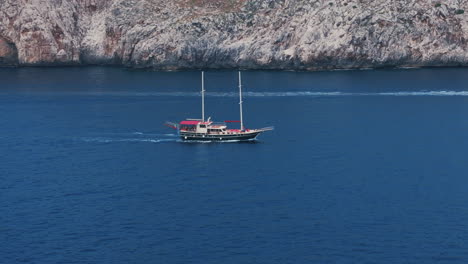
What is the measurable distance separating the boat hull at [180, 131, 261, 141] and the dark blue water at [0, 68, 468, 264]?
151cm

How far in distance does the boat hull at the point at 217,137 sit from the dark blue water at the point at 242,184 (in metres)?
1.51

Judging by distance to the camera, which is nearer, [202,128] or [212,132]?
[212,132]

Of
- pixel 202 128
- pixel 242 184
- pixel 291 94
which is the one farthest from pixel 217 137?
pixel 291 94

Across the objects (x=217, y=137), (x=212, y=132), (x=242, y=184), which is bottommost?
(x=242, y=184)

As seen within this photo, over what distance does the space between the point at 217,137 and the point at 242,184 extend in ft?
99.0

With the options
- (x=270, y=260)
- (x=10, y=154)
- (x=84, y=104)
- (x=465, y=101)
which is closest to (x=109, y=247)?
(x=270, y=260)

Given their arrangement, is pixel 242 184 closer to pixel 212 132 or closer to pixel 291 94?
pixel 212 132

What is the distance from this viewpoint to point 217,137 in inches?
5615

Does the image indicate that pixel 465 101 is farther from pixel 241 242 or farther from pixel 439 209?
pixel 241 242

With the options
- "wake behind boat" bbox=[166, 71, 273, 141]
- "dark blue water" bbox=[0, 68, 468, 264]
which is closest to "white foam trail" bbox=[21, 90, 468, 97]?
"dark blue water" bbox=[0, 68, 468, 264]

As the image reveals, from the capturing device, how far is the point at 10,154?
132625 millimetres

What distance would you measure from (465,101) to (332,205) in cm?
7900

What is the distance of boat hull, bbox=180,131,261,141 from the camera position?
14112 centimetres

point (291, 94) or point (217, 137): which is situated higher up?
point (291, 94)
